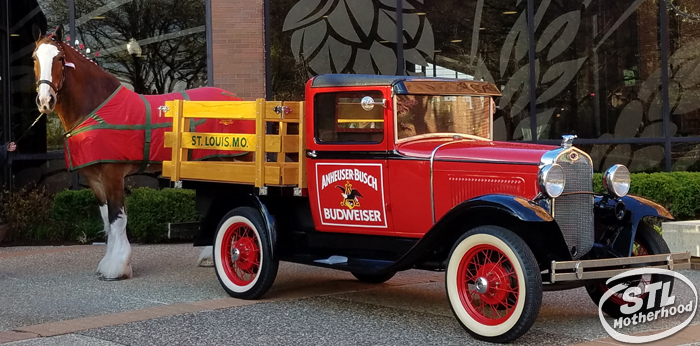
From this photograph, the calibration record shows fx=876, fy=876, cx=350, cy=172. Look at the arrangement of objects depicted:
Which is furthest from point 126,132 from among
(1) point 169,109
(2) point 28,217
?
(2) point 28,217

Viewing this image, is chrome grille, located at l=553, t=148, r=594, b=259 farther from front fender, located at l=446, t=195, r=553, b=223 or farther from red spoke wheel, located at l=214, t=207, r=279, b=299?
red spoke wheel, located at l=214, t=207, r=279, b=299

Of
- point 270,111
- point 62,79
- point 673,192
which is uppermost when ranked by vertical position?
point 62,79

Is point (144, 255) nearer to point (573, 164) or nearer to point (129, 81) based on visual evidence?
point (129, 81)

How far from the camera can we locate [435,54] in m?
14.1

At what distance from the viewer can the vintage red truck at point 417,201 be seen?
5.86 metres

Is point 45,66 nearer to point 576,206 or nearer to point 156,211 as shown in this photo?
point 156,211

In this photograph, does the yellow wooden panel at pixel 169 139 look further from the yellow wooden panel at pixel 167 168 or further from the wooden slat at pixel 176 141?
the yellow wooden panel at pixel 167 168

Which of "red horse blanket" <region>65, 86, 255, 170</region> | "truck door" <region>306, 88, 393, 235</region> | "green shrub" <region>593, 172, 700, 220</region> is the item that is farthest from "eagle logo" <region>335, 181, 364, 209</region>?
"green shrub" <region>593, 172, 700, 220</region>

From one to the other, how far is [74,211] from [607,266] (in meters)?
8.42

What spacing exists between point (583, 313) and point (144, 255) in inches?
223

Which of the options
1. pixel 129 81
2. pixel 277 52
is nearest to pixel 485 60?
pixel 277 52

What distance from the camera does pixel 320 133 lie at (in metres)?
7.26

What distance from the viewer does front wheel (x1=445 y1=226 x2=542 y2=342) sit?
558 cm

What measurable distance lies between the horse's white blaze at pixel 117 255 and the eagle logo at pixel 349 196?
275cm
